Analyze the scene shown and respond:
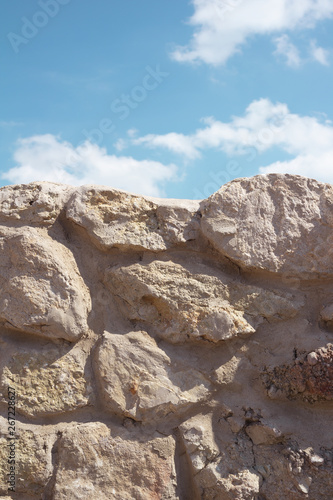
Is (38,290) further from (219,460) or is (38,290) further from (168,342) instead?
(219,460)

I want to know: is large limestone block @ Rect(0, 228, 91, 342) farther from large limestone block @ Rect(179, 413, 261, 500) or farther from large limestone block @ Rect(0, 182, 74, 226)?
large limestone block @ Rect(179, 413, 261, 500)

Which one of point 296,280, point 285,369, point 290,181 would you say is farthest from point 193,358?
point 290,181

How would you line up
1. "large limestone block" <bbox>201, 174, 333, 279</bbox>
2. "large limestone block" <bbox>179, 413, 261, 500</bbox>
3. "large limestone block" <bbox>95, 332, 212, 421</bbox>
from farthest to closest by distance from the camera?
1. "large limestone block" <bbox>201, 174, 333, 279</bbox>
2. "large limestone block" <bbox>95, 332, 212, 421</bbox>
3. "large limestone block" <bbox>179, 413, 261, 500</bbox>

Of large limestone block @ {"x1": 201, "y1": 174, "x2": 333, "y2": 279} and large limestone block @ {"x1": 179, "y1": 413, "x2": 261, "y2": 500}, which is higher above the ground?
large limestone block @ {"x1": 201, "y1": 174, "x2": 333, "y2": 279}

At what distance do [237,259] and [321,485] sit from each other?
917mm

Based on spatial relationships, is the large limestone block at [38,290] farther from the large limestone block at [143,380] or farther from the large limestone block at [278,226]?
the large limestone block at [278,226]

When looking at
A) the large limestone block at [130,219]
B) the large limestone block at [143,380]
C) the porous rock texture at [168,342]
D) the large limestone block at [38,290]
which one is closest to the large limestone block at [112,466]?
the porous rock texture at [168,342]

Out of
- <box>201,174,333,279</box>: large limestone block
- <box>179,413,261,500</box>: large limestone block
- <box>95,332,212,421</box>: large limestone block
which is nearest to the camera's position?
<box>179,413,261,500</box>: large limestone block

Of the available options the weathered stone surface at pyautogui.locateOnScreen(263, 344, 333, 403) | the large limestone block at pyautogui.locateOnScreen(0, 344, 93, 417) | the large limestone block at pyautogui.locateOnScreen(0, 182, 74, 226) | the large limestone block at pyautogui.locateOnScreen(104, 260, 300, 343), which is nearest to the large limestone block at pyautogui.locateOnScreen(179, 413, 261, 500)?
the weathered stone surface at pyautogui.locateOnScreen(263, 344, 333, 403)

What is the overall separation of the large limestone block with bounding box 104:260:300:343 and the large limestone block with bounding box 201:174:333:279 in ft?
0.43

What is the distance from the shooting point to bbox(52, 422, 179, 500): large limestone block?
71.9 inches

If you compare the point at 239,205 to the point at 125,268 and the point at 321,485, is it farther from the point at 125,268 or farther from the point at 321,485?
the point at 321,485

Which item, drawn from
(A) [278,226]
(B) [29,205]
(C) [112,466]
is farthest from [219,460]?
(B) [29,205]

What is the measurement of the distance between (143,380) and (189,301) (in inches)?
14.8
